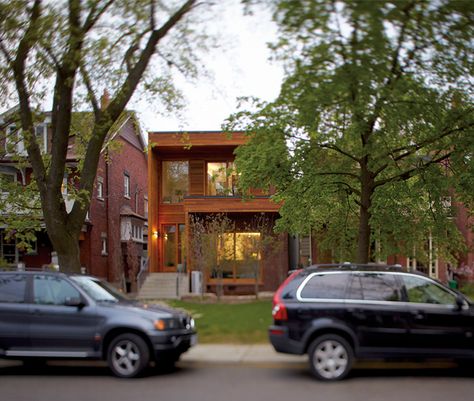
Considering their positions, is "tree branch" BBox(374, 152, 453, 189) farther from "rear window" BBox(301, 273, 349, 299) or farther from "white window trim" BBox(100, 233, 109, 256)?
"white window trim" BBox(100, 233, 109, 256)

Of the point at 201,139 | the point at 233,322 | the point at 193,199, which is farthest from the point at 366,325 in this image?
the point at 201,139

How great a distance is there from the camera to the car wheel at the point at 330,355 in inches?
329

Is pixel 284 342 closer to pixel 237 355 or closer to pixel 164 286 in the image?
pixel 237 355

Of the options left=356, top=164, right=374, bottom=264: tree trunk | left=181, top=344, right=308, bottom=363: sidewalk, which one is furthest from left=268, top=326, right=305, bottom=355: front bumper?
left=356, top=164, right=374, bottom=264: tree trunk

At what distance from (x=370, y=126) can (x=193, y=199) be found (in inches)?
525

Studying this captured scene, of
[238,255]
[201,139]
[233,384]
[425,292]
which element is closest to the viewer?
[233,384]

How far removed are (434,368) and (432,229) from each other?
5.98 metres

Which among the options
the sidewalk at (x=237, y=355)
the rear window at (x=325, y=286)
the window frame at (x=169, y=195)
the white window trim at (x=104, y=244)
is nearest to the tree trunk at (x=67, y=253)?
the sidewalk at (x=237, y=355)

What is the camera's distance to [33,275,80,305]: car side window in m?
9.08

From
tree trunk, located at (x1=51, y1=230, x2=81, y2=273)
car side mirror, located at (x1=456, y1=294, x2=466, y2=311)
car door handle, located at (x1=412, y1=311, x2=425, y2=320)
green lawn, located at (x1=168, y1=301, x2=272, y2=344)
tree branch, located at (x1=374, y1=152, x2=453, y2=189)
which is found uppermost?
tree branch, located at (x1=374, y1=152, x2=453, y2=189)

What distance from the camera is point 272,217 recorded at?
2517cm

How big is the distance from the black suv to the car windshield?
273cm

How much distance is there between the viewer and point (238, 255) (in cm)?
2402

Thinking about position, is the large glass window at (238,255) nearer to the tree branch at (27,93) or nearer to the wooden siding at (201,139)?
the wooden siding at (201,139)
